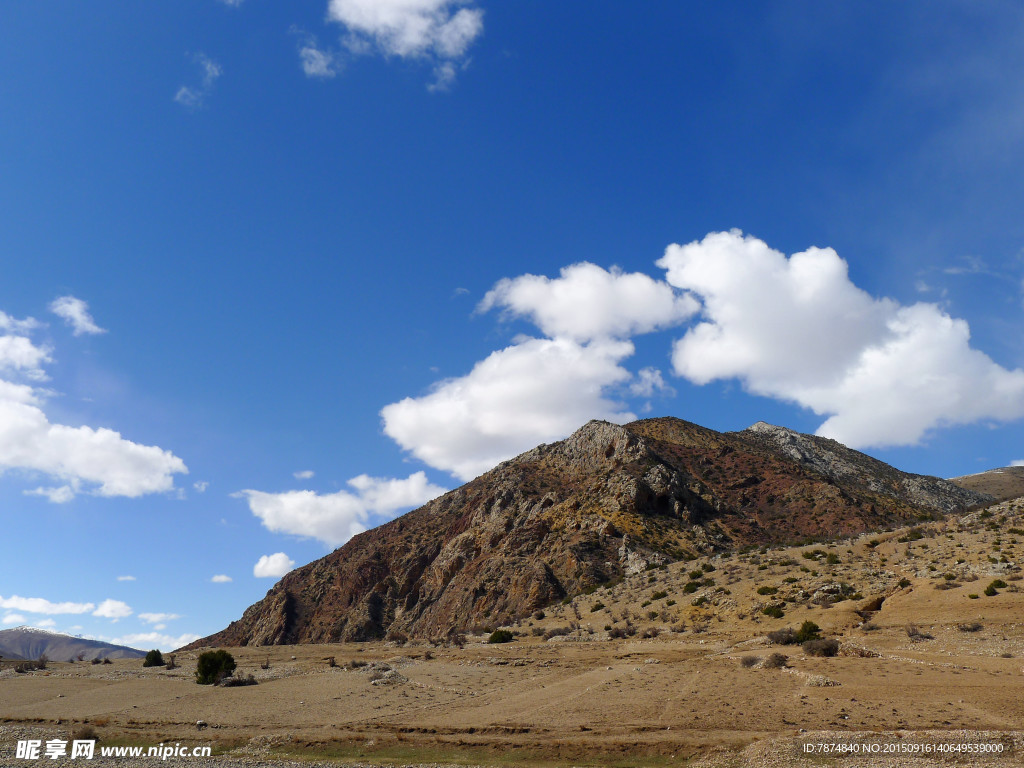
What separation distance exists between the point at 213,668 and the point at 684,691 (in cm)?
2654

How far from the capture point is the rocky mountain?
63.2 m

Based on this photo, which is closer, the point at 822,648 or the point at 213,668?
the point at 822,648

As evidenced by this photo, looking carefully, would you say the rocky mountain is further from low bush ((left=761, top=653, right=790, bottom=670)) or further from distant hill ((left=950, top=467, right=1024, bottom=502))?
low bush ((left=761, top=653, right=790, bottom=670))

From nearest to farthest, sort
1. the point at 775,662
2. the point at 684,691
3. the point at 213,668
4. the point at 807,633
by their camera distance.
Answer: the point at 684,691 < the point at 775,662 < the point at 807,633 < the point at 213,668

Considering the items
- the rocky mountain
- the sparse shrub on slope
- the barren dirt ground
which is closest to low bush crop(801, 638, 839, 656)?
the barren dirt ground

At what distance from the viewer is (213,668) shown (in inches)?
1323

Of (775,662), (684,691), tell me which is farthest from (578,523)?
(684,691)

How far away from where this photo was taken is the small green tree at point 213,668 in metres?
33.2

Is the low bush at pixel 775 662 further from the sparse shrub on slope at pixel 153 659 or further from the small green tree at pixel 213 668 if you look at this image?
the sparse shrub on slope at pixel 153 659

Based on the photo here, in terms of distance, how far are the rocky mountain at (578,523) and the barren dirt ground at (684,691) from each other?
21.8m

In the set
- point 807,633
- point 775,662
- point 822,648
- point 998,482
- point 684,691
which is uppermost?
point 998,482

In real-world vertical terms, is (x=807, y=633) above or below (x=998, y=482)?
below

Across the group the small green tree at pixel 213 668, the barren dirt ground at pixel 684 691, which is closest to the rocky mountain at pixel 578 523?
the barren dirt ground at pixel 684 691

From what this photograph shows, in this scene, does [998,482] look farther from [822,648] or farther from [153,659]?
[153,659]
